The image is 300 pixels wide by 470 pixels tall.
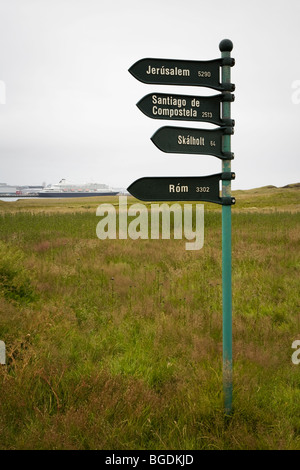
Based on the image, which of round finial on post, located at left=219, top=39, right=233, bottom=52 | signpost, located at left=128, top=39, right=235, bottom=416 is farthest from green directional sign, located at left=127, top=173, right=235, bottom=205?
round finial on post, located at left=219, top=39, right=233, bottom=52

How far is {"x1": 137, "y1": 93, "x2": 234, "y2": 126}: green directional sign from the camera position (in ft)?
9.38

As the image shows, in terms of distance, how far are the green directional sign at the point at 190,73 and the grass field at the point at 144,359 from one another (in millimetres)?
2752

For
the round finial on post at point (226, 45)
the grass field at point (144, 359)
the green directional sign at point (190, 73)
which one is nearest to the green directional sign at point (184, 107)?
the green directional sign at point (190, 73)

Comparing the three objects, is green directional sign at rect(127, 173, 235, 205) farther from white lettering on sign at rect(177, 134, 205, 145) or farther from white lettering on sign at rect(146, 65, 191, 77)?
white lettering on sign at rect(146, 65, 191, 77)

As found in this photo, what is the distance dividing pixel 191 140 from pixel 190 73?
0.60 meters

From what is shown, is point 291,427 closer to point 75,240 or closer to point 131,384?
point 131,384

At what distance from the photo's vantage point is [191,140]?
2.92 m

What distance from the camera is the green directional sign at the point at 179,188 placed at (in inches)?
113

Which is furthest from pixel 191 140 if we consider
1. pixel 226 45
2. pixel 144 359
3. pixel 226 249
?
pixel 144 359

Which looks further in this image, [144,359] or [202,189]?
[144,359]

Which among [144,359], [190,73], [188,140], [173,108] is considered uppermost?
[190,73]

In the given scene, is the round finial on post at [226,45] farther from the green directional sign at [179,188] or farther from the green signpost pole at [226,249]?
the green directional sign at [179,188]

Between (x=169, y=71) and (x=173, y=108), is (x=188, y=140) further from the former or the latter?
(x=169, y=71)
